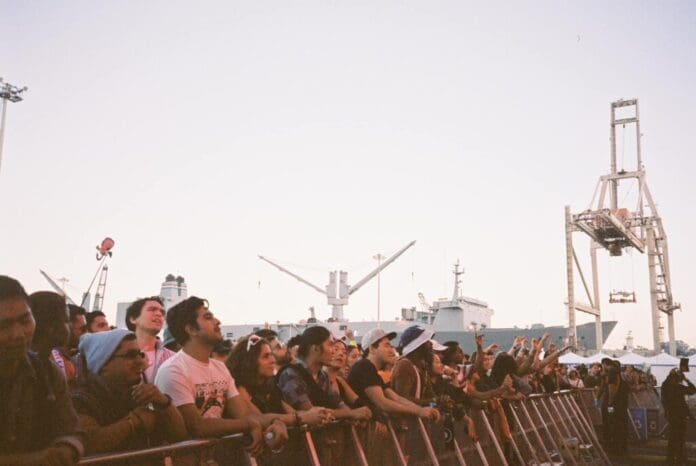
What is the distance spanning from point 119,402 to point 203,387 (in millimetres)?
764

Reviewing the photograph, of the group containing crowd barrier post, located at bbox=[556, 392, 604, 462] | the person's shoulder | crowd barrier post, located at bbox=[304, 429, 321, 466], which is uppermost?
the person's shoulder

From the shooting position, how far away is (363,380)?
5590 mm

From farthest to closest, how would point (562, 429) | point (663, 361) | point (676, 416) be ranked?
point (663, 361) < point (676, 416) < point (562, 429)

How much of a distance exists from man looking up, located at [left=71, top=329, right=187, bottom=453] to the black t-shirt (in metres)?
2.55

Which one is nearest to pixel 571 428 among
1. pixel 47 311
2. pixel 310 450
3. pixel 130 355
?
pixel 310 450

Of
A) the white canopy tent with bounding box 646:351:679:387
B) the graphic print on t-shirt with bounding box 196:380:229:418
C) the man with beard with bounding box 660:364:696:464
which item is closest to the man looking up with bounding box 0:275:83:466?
the graphic print on t-shirt with bounding box 196:380:229:418

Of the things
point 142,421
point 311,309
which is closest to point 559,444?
point 142,421

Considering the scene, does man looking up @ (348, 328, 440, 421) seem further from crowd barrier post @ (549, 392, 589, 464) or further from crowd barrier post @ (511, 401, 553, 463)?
crowd barrier post @ (549, 392, 589, 464)

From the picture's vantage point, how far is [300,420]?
13.5ft

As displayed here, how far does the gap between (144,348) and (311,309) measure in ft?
276

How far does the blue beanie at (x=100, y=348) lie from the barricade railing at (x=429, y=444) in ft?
1.81

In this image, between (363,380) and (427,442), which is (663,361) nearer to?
(427,442)

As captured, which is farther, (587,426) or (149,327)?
(587,426)

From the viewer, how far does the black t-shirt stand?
18.2 feet
